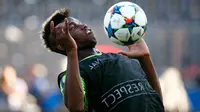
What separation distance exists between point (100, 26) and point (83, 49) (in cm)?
1379

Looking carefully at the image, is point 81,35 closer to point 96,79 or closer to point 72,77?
point 96,79

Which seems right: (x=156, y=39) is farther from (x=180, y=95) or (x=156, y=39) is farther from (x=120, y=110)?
(x=120, y=110)

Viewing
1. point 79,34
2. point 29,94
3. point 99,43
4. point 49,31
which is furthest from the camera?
point 99,43

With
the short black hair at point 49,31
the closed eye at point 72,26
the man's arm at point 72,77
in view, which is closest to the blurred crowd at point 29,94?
the short black hair at point 49,31

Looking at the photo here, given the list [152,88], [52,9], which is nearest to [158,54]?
[52,9]

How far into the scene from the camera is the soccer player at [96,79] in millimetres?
5570

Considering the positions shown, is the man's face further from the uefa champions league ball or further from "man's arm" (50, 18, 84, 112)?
"man's arm" (50, 18, 84, 112)

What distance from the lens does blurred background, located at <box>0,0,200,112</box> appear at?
1719cm

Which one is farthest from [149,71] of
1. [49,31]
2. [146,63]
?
[49,31]

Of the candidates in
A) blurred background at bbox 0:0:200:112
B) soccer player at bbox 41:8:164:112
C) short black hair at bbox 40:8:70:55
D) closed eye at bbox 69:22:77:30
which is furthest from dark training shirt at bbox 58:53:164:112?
blurred background at bbox 0:0:200:112

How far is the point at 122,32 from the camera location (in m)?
6.11

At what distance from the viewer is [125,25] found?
6.15 metres

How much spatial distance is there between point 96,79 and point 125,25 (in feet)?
2.03

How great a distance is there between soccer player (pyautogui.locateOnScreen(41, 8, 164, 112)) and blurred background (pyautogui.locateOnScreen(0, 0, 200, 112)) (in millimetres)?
10247
